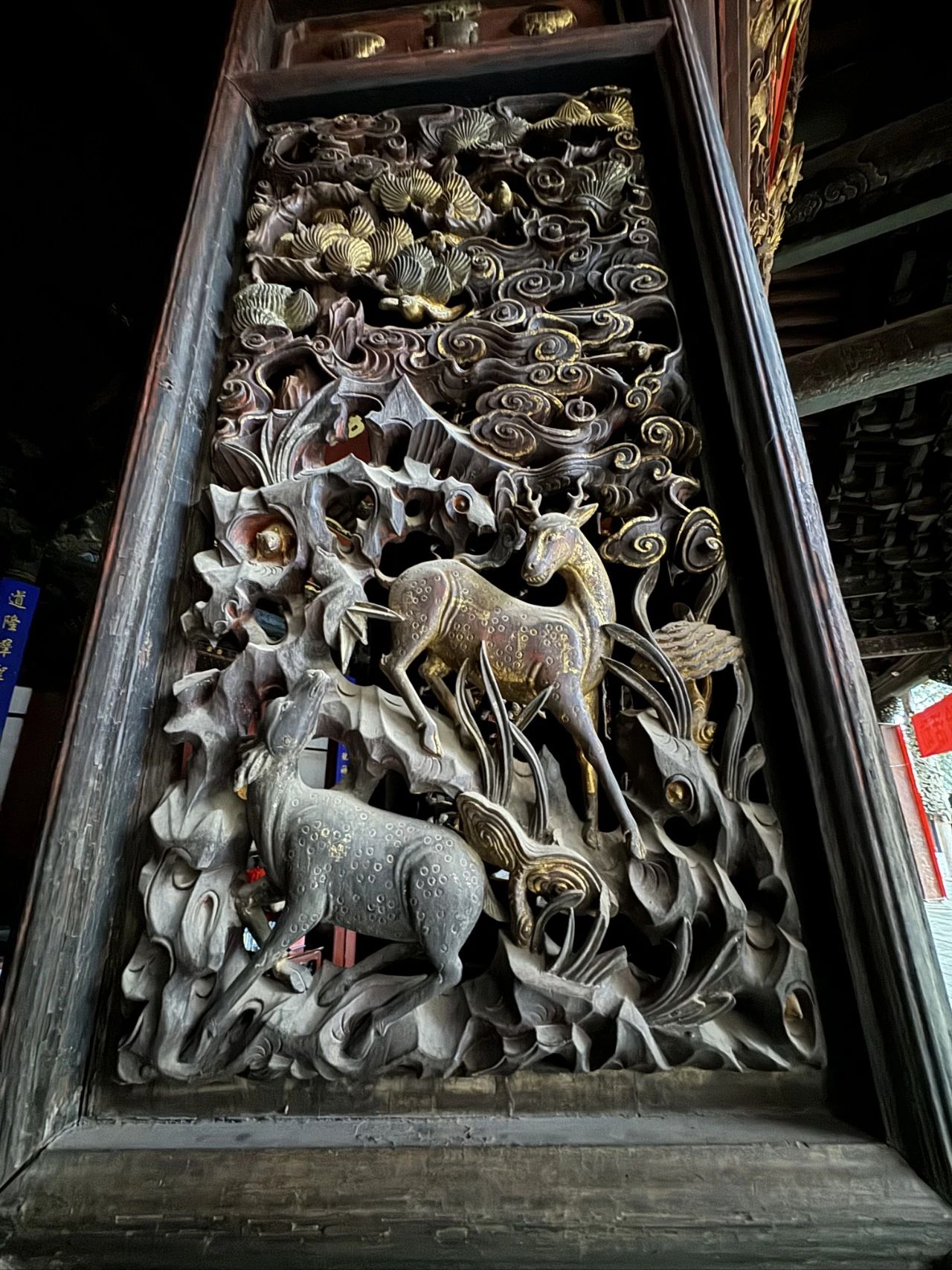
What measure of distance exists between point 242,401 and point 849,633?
1.06 m

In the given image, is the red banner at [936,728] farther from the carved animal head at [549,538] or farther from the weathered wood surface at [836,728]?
the carved animal head at [549,538]

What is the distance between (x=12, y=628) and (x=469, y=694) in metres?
3.43

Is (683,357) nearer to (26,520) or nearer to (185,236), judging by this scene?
(185,236)

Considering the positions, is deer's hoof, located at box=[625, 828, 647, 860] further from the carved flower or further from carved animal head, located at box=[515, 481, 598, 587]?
the carved flower

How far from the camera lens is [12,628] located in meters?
3.44

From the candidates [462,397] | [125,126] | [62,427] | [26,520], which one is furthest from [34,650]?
[462,397]

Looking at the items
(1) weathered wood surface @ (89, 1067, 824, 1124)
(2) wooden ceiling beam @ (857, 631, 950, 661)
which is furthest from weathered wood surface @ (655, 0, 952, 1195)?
(2) wooden ceiling beam @ (857, 631, 950, 661)

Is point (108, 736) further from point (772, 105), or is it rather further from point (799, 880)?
point (772, 105)

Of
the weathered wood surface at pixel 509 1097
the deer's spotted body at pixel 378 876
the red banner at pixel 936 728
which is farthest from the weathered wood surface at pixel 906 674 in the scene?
the deer's spotted body at pixel 378 876

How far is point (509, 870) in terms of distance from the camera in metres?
0.86

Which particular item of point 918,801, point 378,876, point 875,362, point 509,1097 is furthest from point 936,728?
point 378,876

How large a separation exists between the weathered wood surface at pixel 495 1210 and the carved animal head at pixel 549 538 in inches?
28.4

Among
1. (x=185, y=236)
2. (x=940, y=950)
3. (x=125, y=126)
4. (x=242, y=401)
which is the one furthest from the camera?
(x=940, y=950)

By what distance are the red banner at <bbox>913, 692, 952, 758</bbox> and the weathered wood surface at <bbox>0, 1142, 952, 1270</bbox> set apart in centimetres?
804
